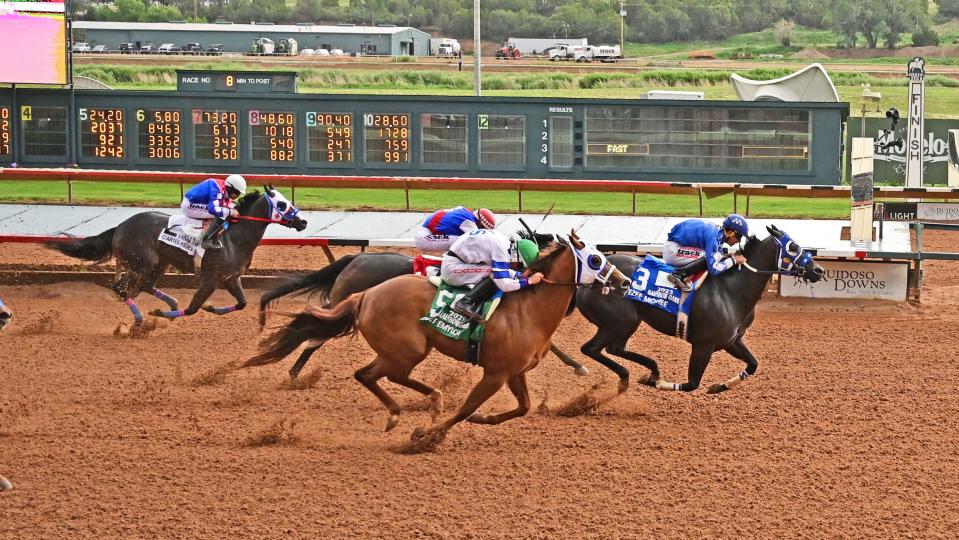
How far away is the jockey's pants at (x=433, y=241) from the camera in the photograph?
32.2ft

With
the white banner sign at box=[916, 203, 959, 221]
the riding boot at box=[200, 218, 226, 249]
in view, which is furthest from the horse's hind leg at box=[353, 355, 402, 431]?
the white banner sign at box=[916, 203, 959, 221]

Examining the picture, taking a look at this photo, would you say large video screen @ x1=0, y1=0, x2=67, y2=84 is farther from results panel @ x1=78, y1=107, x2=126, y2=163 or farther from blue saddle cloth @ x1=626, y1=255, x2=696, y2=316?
blue saddle cloth @ x1=626, y1=255, x2=696, y2=316

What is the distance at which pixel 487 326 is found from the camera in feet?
26.1

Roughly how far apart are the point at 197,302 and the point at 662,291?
16.5 ft

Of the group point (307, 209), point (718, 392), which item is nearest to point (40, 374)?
point (718, 392)

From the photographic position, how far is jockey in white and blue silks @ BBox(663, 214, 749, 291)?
947 centimetres

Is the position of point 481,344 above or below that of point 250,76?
below

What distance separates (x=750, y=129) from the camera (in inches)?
Result: 814

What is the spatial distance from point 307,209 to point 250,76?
317 centimetres

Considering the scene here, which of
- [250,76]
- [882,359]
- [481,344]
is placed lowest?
[882,359]

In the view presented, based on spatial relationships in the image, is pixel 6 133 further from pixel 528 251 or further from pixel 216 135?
pixel 528 251

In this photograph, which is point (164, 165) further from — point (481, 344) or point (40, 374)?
point (481, 344)

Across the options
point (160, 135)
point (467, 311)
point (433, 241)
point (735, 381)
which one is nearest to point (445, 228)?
point (433, 241)

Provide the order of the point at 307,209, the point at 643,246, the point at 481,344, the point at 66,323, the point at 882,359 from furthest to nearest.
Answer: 1. the point at 307,209
2. the point at 643,246
3. the point at 66,323
4. the point at 882,359
5. the point at 481,344
